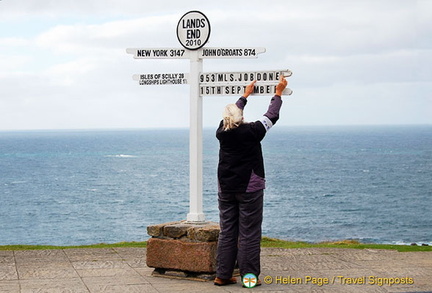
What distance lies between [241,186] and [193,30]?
2.11m

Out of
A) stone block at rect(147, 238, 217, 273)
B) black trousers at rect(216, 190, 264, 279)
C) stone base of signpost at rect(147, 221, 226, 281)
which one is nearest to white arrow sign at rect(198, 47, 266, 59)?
black trousers at rect(216, 190, 264, 279)

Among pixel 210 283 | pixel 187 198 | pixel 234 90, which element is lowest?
pixel 187 198

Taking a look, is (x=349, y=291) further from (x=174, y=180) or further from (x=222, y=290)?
(x=174, y=180)

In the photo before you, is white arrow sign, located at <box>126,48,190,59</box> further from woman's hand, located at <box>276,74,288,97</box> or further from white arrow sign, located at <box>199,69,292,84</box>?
woman's hand, located at <box>276,74,288,97</box>

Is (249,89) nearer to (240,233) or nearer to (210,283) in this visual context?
(240,233)

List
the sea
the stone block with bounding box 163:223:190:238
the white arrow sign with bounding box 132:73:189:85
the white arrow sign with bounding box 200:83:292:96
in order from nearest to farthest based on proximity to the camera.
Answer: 1. the white arrow sign with bounding box 200:83:292:96
2. the stone block with bounding box 163:223:190:238
3. the white arrow sign with bounding box 132:73:189:85
4. the sea

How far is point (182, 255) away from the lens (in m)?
8.26

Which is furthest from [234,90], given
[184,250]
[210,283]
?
[210,283]

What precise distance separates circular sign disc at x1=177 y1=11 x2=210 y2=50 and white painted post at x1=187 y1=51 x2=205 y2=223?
0.12 metres

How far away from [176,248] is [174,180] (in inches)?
3101

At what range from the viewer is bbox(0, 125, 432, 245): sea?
55.5 metres

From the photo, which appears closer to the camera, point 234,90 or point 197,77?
point 234,90

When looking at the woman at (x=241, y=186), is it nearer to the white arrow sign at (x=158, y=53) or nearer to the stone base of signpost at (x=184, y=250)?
the stone base of signpost at (x=184, y=250)

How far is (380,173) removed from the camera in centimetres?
9969
